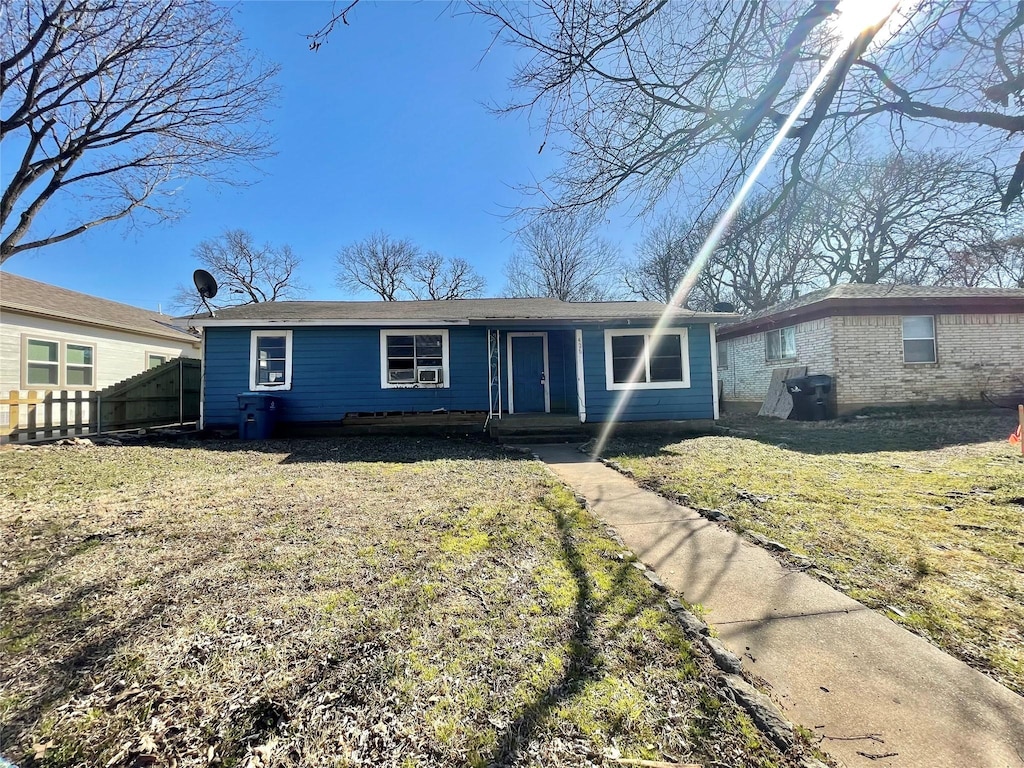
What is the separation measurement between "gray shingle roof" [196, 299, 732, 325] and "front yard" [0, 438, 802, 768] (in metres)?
6.27

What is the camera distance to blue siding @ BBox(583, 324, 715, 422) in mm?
10102

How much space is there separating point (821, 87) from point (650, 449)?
19.1 feet

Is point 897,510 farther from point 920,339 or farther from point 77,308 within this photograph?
point 77,308

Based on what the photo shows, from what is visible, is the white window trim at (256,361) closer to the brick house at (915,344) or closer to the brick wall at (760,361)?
the brick house at (915,344)

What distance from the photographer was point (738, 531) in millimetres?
3822

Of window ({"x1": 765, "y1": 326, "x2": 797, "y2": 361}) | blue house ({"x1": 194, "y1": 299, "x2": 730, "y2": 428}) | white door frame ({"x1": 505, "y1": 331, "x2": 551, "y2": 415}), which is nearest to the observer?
blue house ({"x1": 194, "y1": 299, "x2": 730, "y2": 428})

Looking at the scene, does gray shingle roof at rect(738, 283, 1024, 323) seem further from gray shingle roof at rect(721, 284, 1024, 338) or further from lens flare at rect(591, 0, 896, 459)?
lens flare at rect(591, 0, 896, 459)

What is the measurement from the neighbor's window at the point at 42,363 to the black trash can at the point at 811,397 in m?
21.1

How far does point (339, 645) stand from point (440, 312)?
972 cm

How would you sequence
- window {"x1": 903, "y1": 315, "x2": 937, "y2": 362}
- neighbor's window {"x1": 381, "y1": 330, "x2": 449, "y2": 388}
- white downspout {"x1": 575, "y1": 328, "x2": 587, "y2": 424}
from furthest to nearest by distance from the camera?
1. window {"x1": 903, "y1": 315, "x2": 937, "y2": 362}
2. neighbor's window {"x1": 381, "y1": 330, "x2": 449, "y2": 388}
3. white downspout {"x1": 575, "y1": 328, "x2": 587, "y2": 424}

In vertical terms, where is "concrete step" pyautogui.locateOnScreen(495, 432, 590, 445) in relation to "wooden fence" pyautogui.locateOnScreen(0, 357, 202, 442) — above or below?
below

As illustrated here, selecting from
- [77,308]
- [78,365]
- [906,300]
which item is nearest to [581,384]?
[906,300]

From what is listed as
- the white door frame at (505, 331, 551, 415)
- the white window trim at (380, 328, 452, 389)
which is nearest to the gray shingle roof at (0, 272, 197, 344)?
the white window trim at (380, 328, 452, 389)

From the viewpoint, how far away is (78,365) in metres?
13.1
